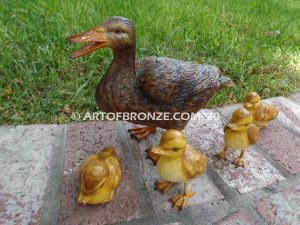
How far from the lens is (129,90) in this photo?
1.29 metres

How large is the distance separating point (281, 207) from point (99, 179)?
29.8 inches

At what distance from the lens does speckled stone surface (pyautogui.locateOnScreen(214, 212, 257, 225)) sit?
1.18m

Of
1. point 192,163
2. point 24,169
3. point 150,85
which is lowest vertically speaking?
point 24,169

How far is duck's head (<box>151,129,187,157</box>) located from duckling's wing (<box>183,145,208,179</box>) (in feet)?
0.15

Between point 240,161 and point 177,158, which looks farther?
point 240,161

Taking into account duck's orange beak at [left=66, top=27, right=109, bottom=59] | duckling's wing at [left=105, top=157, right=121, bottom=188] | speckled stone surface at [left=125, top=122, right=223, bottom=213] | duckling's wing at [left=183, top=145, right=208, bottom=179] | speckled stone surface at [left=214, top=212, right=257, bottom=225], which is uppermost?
duck's orange beak at [left=66, top=27, right=109, bottom=59]

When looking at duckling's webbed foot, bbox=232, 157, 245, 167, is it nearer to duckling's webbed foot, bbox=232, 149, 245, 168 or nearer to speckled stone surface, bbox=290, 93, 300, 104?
duckling's webbed foot, bbox=232, 149, 245, 168

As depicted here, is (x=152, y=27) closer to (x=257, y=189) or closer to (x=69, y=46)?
(x=69, y=46)

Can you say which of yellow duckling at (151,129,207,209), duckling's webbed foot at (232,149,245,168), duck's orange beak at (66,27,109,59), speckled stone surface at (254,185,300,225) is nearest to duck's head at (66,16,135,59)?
duck's orange beak at (66,27,109,59)

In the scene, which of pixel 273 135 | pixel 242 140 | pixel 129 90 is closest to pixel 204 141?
pixel 242 140

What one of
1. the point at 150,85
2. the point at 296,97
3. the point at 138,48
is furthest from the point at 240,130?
the point at 138,48

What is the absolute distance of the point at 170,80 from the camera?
1.27 meters

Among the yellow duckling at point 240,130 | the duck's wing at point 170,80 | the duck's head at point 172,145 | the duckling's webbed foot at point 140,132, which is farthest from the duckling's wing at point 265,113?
the duck's head at point 172,145

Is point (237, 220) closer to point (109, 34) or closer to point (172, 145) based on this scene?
point (172, 145)
